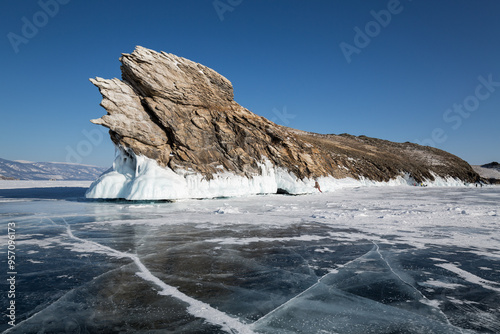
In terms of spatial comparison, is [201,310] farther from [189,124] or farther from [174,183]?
[189,124]

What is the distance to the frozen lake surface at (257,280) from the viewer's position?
3.40m

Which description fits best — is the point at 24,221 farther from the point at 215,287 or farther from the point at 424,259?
the point at 424,259

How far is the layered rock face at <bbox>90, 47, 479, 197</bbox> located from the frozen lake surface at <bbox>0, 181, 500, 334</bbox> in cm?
1388

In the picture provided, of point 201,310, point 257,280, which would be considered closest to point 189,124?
point 257,280

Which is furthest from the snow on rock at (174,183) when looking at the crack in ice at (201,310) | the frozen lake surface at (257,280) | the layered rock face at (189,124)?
the crack in ice at (201,310)

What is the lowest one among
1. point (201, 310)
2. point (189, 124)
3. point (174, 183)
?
point (201, 310)

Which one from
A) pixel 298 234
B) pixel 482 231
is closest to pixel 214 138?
pixel 298 234

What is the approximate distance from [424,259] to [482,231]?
14.1 ft

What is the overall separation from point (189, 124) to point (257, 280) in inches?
840

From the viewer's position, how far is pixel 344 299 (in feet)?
13.3

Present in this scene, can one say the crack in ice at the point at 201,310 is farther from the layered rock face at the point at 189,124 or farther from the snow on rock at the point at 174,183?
the layered rock face at the point at 189,124

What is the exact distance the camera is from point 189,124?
81.2 feet

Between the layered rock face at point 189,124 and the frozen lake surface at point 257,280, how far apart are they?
13.9m

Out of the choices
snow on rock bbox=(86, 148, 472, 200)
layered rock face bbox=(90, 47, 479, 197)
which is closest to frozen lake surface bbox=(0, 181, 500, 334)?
snow on rock bbox=(86, 148, 472, 200)
